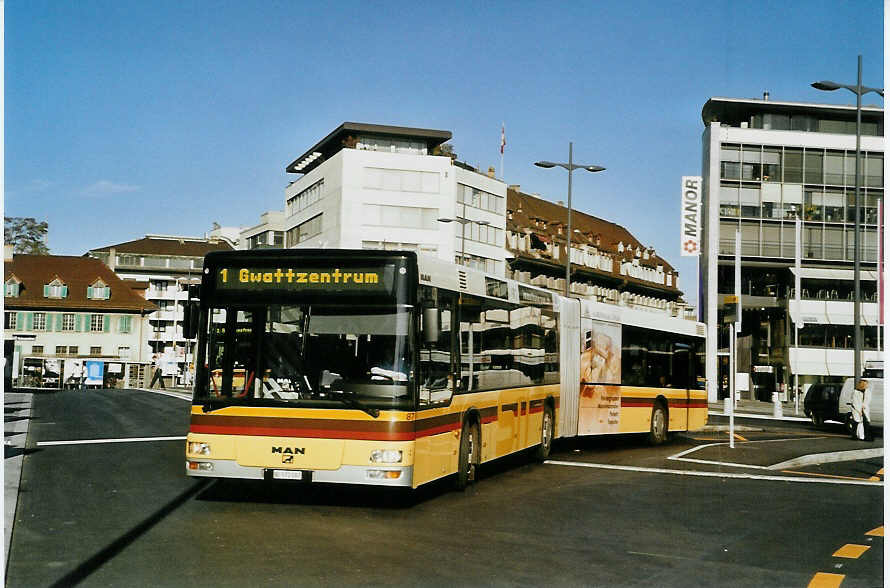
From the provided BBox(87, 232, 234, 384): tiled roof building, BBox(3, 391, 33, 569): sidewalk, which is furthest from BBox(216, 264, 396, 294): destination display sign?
BBox(87, 232, 234, 384): tiled roof building

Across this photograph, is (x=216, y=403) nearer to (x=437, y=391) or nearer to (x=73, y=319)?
(x=437, y=391)

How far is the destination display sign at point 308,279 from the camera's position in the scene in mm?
12023

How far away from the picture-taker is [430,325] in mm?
12000

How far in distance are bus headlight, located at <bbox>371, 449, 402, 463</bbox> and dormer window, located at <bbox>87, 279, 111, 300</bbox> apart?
9892 cm

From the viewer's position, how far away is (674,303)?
5049 inches

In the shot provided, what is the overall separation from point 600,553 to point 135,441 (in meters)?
13.1

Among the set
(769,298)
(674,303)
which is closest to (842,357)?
(769,298)

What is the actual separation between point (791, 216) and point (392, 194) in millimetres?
28886

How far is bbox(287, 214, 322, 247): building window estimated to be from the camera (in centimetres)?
8875

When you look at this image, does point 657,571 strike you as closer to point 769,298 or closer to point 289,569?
point 289,569

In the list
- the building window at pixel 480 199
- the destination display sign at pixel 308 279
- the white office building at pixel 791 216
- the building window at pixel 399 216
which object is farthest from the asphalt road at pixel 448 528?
the building window at pixel 480 199

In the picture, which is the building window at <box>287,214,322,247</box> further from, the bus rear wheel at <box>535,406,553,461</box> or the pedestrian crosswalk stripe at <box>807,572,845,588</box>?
the pedestrian crosswalk stripe at <box>807,572,845,588</box>

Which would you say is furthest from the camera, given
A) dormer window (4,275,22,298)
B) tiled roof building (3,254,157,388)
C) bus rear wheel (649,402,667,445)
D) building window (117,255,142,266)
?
building window (117,255,142,266)

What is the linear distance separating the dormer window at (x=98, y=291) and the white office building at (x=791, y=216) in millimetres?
58043
